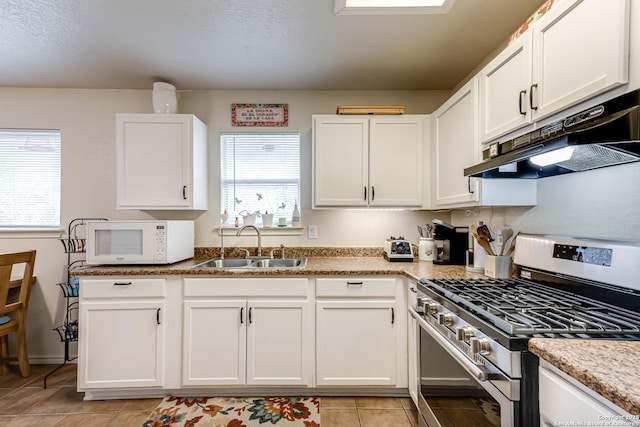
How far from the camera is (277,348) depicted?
2061 millimetres

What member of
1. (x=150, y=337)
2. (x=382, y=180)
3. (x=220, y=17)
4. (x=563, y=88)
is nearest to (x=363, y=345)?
(x=382, y=180)

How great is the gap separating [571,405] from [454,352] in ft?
1.65

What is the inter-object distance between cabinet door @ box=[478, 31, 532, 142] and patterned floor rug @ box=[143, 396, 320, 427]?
2.00m

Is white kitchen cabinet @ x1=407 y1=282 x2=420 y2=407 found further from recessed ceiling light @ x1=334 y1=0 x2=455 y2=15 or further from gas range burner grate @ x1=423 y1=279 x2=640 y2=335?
recessed ceiling light @ x1=334 y1=0 x2=455 y2=15

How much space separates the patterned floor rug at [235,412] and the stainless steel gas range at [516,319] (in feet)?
2.57

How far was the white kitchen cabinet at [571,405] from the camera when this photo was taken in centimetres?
63

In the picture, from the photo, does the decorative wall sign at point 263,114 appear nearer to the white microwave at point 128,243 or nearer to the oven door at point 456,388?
the white microwave at point 128,243

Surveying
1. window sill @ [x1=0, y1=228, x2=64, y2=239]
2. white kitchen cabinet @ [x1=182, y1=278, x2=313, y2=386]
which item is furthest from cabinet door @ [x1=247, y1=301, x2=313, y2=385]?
window sill @ [x1=0, y1=228, x2=64, y2=239]

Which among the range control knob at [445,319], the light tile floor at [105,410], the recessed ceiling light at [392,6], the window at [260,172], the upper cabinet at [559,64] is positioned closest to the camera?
the upper cabinet at [559,64]

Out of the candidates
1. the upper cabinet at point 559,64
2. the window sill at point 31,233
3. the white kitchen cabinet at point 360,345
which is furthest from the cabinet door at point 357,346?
the window sill at point 31,233

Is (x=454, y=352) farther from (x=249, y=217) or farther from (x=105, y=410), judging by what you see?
(x=105, y=410)

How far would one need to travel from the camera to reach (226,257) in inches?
107

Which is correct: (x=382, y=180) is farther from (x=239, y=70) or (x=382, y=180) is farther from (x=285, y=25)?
(x=239, y=70)

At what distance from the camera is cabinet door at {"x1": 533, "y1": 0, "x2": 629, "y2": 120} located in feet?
3.06
